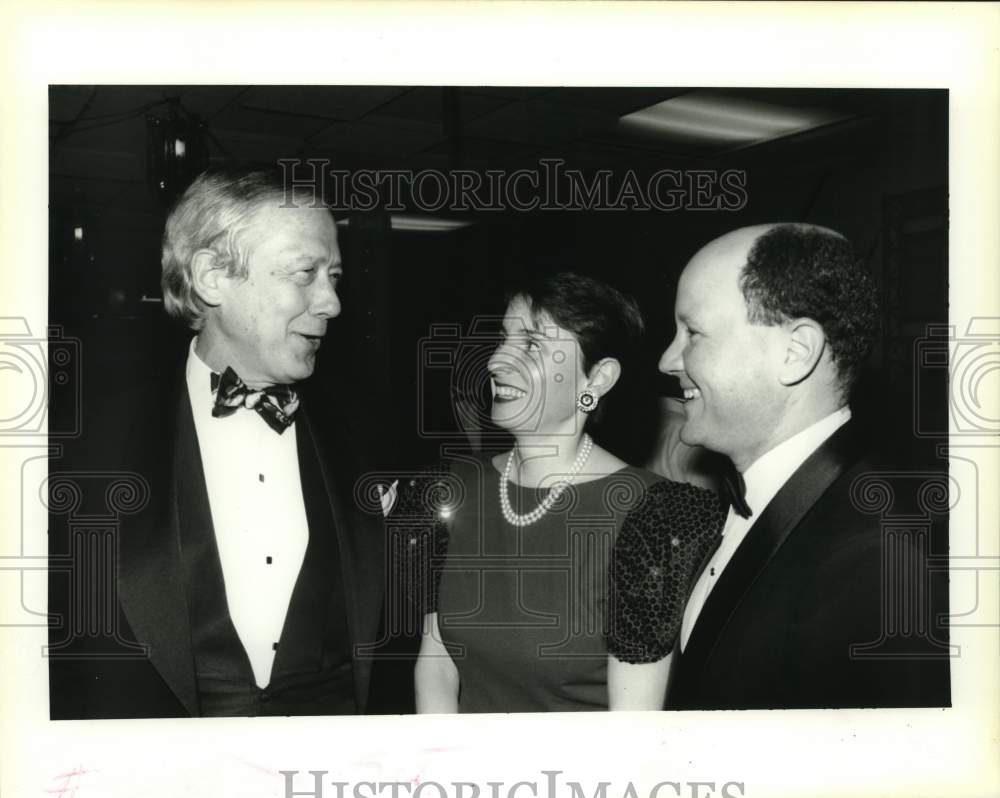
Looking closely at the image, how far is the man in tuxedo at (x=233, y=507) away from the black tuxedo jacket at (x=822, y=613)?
2.85ft

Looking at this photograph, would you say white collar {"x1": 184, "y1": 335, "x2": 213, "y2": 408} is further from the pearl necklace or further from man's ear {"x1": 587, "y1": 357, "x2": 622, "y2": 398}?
man's ear {"x1": 587, "y1": 357, "x2": 622, "y2": 398}

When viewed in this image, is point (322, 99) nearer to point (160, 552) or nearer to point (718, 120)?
point (718, 120)

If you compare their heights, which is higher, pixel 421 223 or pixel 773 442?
pixel 421 223

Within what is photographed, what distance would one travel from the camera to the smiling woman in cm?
255

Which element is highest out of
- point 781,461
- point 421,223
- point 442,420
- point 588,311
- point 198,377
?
point 421,223

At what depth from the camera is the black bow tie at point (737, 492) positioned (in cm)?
257

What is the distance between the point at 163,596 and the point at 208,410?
0.46m

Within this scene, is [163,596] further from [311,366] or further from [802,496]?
[802,496]

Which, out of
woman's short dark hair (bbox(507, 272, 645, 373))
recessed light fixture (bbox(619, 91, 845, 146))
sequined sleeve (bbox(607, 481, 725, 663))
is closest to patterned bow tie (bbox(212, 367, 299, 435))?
woman's short dark hair (bbox(507, 272, 645, 373))

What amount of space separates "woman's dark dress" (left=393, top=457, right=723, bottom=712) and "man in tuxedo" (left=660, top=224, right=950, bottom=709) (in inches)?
3.7

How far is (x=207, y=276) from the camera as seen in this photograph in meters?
2.52

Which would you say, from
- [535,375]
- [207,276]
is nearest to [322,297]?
[207,276]

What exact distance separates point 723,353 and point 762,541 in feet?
1.54

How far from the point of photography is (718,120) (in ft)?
8.48
